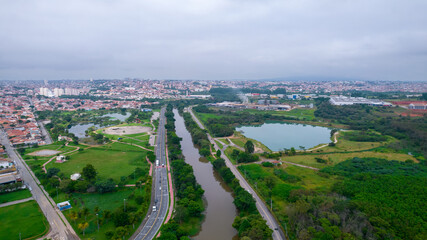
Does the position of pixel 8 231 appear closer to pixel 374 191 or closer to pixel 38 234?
pixel 38 234

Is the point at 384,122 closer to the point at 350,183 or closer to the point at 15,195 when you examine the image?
the point at 350,183

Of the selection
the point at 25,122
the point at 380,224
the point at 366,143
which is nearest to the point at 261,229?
the point at 380,224

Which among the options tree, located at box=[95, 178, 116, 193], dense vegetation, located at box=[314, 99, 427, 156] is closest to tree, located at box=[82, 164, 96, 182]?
tree, located at box=[95, 178, 116, 193]

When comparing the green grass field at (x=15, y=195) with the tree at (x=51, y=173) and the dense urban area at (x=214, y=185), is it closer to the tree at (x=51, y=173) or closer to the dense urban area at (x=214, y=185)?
the dense urban area at (x=214, y=185)

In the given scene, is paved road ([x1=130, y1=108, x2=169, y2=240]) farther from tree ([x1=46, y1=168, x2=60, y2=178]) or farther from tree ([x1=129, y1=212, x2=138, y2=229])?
tree ([x1=46, y1=168, x2=60, y2=178])

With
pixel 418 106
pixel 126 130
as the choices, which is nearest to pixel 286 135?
→ pixel 126 130
